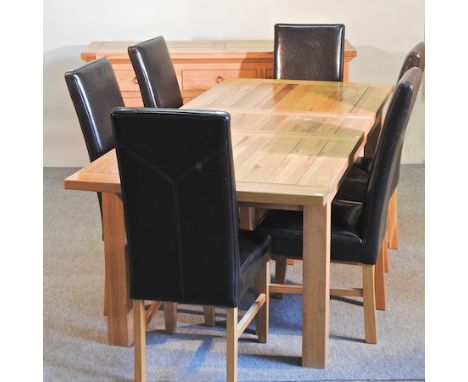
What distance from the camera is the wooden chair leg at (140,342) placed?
2.78 m

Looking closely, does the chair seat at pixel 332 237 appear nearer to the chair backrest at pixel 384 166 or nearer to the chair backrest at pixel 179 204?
the chair backrest at pixel 384 166

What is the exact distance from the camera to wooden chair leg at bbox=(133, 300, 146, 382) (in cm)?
278

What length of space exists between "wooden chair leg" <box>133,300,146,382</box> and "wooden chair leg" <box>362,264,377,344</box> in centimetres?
84

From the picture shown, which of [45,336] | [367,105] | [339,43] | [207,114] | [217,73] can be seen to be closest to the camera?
[207,114]

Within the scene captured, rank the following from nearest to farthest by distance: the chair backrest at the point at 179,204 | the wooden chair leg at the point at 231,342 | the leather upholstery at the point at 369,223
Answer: the chair backrest at the point at 179,204
the wooden chair leg at the point at 231,342
the leather upholstery at the point at 369,223

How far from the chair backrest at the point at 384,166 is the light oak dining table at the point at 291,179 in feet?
0.42

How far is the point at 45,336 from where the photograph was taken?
10.6 feet

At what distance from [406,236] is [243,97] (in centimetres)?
107

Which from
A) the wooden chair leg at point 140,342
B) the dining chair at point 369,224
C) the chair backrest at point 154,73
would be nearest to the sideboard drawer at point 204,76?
the chair backrest at point 154,73

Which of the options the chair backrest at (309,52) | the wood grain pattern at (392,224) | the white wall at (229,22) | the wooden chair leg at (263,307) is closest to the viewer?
the wooden chair leg at (263,307)

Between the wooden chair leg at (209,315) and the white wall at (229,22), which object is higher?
the white wall at (229,22)

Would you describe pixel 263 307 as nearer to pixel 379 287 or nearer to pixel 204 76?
pixel 379 287

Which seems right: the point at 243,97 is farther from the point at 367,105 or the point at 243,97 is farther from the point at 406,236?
the point at 406,236

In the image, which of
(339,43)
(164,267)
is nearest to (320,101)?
(339,43)
